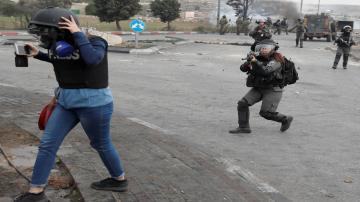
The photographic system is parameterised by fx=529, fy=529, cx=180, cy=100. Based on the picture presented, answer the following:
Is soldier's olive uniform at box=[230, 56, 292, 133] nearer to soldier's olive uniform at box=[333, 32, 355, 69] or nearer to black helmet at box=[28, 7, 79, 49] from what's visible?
black helmet at box=[28, 7, 79, 49]

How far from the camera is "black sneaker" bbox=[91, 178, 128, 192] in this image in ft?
14.3

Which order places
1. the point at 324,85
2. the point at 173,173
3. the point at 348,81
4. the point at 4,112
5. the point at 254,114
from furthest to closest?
the point at 348,81 < the point at 324,85 < the point at 254,114 < the point at 4,112 < the point at 173,173

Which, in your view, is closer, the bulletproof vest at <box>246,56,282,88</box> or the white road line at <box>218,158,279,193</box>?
the white road line at <box>218,158,279,193</box>

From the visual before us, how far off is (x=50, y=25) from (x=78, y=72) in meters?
0.39

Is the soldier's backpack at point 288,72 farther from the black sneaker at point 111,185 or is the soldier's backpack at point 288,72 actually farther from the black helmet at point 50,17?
the black helmet at point 50,17

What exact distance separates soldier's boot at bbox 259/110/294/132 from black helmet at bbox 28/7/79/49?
4130mm

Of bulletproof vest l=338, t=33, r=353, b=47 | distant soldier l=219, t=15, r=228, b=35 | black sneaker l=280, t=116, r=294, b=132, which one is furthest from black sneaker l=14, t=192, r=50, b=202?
distant soldier l=219, t=15, r=228, b=35

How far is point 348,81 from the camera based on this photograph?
14.5m

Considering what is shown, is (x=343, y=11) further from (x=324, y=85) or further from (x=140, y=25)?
(x=324, y=85)

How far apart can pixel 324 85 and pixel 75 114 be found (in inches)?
405

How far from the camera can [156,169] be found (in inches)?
203

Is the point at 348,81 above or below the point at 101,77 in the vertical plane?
below

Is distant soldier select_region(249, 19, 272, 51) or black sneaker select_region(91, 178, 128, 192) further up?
distant soldier select_region(249, 19, 272, 51)

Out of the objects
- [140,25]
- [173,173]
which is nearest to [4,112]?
[173,173]
